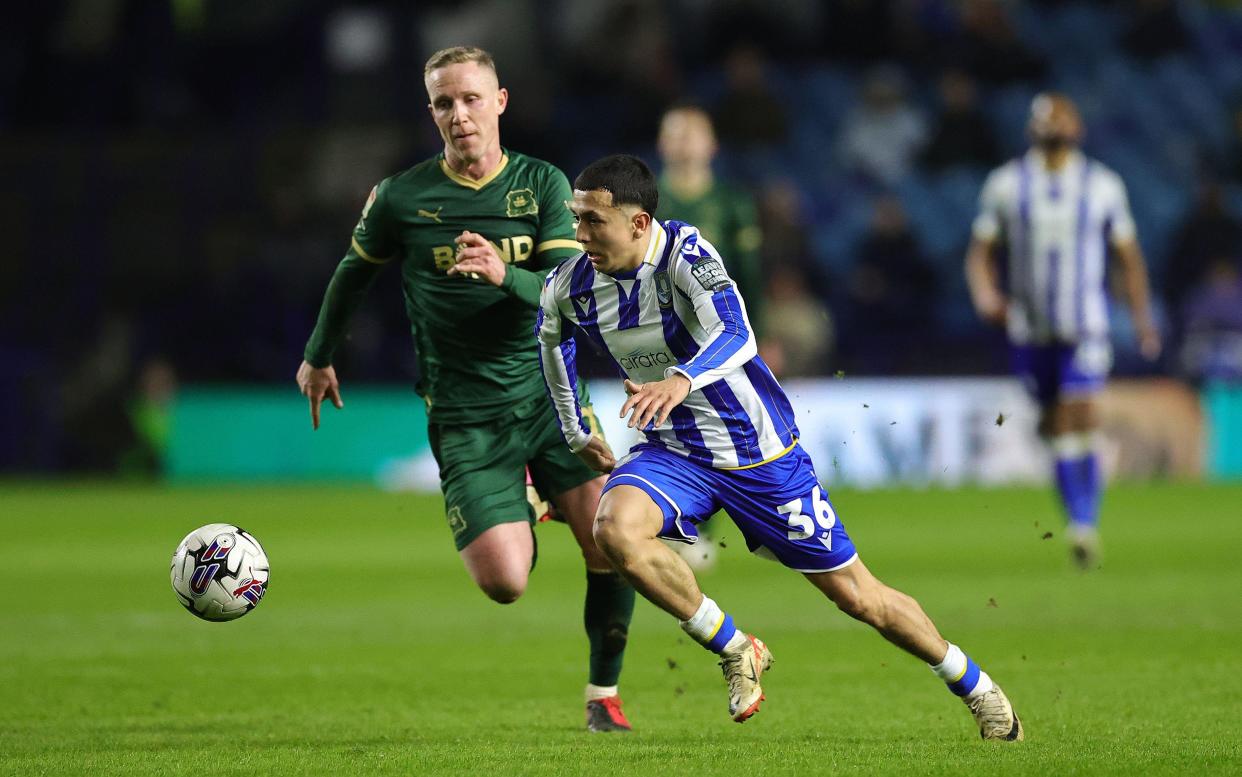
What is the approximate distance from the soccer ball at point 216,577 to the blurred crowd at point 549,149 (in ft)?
39.1

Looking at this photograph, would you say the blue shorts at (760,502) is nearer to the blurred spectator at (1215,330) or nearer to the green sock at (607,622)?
the green sock at (607,622)

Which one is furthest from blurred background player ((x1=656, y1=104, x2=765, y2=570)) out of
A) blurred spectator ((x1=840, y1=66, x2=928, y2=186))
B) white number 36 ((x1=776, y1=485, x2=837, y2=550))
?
blurred spectator ((x1=840, y1=66, x2=928, y2=186))

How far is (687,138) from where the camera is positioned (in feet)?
33.4

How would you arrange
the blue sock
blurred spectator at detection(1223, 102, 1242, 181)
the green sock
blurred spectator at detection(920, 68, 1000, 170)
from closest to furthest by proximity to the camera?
the green sock, the blue sock, blurred spectator at detection(920, 68, 1000, 170), blurred spectator at detection(1223, 102, 1242, 181)

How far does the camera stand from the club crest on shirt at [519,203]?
6.62m

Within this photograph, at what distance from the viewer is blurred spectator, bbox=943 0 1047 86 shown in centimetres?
2158

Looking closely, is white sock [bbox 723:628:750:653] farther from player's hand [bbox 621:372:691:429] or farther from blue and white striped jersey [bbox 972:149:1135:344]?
blue and white striped jersey [bbox 972:149:1135:344]

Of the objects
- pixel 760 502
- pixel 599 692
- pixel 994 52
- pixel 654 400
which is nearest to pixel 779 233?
pixel 994 52

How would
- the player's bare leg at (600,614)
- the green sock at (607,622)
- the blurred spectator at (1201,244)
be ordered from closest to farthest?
1. the player's bare leg at (600,614)
2. the green sock at (607,622)
3. the blurred spectator at (1201,244)

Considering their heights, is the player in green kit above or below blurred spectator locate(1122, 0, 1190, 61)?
below

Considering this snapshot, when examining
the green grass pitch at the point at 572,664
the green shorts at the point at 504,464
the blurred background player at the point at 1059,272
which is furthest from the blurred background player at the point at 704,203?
the green shorts at the point at 504,464

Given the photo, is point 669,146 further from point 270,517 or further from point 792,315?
point 792,315

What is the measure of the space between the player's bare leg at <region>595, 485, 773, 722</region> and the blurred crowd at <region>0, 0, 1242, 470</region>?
12383 mm

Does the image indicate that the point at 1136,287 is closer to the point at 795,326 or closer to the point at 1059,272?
the point at 1059,272
